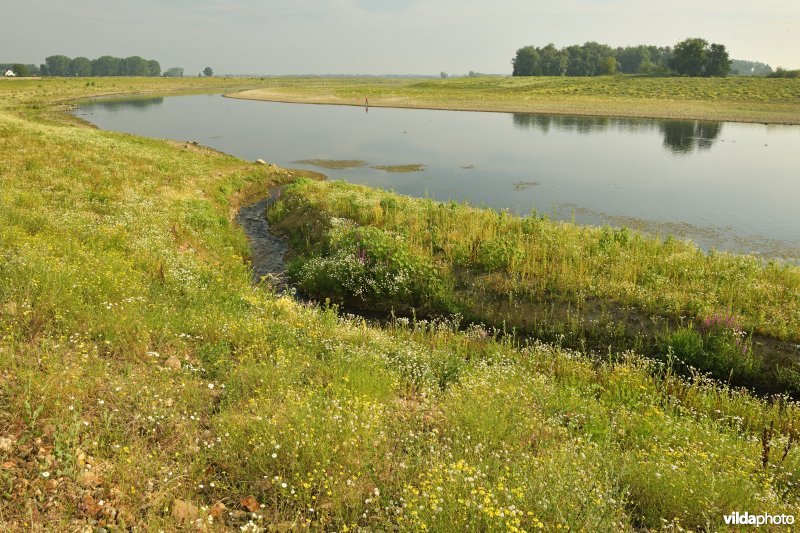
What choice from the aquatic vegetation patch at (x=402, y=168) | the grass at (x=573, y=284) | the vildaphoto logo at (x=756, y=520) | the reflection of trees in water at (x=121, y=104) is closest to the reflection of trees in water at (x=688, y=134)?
the aquatic vegetation patch at (x=402, y=168)

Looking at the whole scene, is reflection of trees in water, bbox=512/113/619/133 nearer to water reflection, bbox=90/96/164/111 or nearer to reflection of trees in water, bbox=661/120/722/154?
reflection of trees in water, bbox=661/120/722/154

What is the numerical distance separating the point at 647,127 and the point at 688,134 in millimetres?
7554

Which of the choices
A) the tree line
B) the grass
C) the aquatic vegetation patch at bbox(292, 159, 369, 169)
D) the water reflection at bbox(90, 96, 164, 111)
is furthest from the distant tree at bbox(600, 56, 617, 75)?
the grass

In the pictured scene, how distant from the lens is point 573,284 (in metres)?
14.7

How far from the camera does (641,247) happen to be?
1684 centimetres

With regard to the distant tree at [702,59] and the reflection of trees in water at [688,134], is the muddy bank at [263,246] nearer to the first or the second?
the reflection of trees in water at [688,134]

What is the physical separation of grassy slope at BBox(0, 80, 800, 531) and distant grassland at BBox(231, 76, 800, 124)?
256 ft

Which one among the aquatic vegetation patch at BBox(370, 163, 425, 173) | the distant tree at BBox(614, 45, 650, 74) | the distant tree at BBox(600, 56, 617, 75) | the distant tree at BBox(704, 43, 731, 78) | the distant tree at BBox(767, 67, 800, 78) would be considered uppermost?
the distant tree at BBox(614, 45, 650, 74)

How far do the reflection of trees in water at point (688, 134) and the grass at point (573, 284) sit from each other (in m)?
36.2

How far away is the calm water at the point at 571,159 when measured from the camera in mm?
25844

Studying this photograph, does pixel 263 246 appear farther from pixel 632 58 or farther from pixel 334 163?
pixel 632 58

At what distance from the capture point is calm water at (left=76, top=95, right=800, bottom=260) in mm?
25844

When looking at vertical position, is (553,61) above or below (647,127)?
above

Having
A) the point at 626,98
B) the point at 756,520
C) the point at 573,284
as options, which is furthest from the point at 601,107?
the point at 756,520
